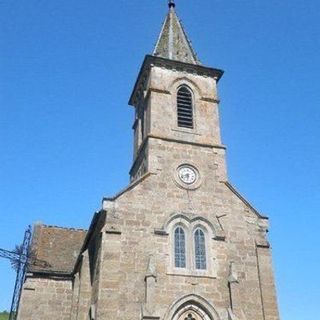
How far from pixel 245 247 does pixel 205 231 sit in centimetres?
183

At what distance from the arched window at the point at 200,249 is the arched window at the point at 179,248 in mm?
518

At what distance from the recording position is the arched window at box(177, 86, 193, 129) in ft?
76.8

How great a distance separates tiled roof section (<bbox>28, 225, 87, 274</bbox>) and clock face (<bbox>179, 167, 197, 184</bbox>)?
841 centimetres

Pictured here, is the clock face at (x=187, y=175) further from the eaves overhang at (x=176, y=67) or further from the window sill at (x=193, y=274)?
the eaves overhang at (x=176, y=67)

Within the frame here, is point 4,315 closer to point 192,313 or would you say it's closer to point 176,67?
point 176,67

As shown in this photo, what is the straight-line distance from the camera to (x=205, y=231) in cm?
1973

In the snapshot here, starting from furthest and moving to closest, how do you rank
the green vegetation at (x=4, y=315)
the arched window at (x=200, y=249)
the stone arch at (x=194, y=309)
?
the green vegetation at (x=4, y=315)
the arched window at (x=200, y=249)
the stone arch at (x=194, y=309)

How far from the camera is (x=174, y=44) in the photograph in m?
27.4

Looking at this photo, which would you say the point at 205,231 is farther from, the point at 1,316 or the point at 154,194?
the point at 1,316

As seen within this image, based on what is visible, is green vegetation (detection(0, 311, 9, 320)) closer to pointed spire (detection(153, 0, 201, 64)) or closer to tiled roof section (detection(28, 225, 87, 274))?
tiled roof section (detection(28, 225, 87, 274))

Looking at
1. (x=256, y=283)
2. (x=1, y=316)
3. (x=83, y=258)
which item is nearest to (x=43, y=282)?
(x=83, y=258)

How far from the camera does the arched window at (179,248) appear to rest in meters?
18.7

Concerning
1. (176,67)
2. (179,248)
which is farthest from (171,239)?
(176,67)

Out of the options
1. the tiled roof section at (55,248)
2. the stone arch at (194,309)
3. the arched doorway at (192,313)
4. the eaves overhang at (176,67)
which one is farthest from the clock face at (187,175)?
the tiled roof section at (55,248)
